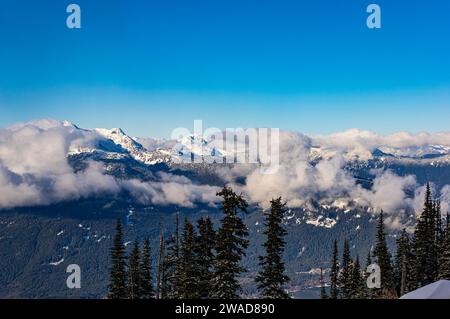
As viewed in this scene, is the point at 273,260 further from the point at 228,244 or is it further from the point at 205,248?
the point at 205,248

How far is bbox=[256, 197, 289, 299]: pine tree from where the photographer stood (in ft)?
180

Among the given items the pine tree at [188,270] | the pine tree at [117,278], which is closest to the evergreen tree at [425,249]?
the pine tree at [188,270]

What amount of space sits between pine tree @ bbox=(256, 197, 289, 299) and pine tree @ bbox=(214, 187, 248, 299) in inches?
165

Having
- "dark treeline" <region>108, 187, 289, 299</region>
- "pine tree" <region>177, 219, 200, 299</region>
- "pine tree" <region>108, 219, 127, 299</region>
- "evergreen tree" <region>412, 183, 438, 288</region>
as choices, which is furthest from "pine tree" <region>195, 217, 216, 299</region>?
"evergreen tree" <region>412, 183, 438, 288</region>

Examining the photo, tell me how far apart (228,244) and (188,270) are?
8.59 metres

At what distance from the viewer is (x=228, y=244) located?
51.7 metres

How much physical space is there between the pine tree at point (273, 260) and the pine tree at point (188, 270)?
7362 mm

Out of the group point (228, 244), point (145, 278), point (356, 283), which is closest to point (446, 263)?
point (356, 283)
